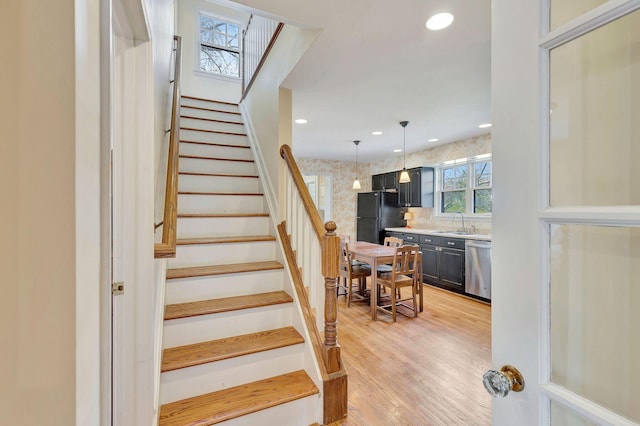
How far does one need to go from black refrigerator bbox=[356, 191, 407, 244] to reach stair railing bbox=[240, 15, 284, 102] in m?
3.46

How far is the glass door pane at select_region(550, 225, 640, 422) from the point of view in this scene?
0.51 meters

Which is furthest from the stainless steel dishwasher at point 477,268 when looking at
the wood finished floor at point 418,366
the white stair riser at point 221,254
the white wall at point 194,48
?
the white wall at point 194,48

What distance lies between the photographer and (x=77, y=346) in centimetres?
44

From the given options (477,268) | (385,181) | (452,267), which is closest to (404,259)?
(477,268)

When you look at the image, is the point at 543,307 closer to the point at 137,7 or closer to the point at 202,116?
the point at 137,7

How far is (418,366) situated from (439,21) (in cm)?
258

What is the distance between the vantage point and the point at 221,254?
2.32 m

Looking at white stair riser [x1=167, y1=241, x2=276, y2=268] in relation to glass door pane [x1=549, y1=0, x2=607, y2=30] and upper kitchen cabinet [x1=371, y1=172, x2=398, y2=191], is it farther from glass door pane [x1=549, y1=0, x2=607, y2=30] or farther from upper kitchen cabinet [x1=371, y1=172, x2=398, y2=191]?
upper kitchen cabinet [x1=371, y1=172, x2=398, y2=191]

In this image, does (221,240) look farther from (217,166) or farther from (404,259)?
(404,259)

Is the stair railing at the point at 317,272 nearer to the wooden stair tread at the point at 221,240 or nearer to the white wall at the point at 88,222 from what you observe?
the wooden stair tread at the point at 221,240

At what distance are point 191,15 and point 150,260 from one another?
17.9ft
